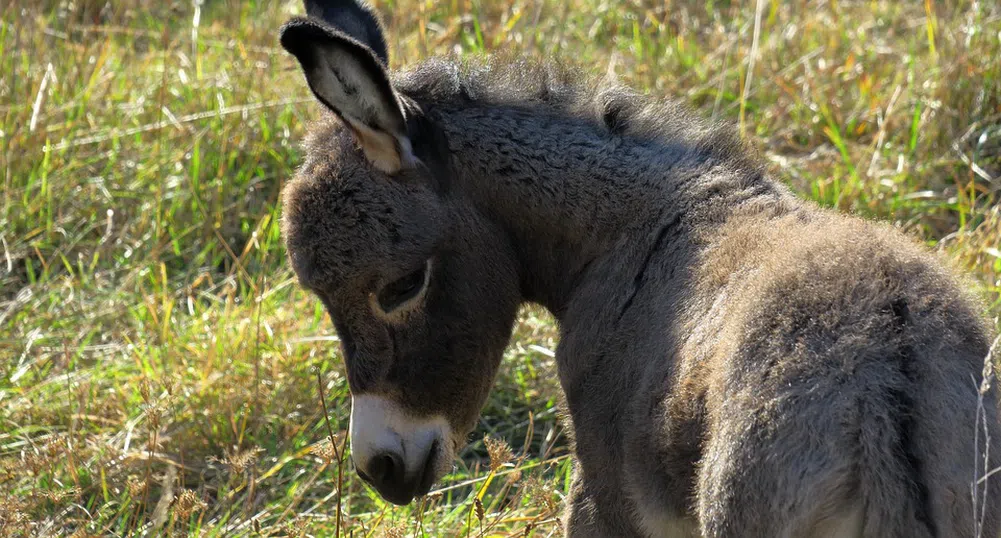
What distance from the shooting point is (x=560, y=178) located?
10.8 feet

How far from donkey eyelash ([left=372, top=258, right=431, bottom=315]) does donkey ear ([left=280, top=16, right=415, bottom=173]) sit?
0.30m

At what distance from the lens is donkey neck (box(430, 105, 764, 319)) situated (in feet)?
10.5

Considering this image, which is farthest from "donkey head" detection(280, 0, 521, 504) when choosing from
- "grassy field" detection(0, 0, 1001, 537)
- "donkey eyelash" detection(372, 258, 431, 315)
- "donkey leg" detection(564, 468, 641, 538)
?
"donkey leg" detection(564, 468, 641, 538)

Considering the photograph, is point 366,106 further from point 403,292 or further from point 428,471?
point 428,471

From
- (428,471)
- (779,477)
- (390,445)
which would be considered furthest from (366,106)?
(779,477)

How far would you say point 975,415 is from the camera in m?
2.30

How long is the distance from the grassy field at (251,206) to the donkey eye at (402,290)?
0.52m

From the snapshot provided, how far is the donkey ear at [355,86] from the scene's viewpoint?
2848mm

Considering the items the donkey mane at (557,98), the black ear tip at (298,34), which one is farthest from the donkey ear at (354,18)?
the black ear tip at (298,34)

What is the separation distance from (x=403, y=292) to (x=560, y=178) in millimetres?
545

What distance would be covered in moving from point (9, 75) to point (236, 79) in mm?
1213

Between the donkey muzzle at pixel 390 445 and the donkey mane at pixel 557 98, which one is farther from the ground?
the donkey mane at pixel 557 98

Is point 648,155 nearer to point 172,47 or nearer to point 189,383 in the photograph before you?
point 189,383

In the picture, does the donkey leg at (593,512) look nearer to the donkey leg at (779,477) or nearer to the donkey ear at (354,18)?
the donkey leg at (779,477)
